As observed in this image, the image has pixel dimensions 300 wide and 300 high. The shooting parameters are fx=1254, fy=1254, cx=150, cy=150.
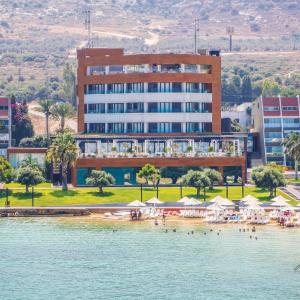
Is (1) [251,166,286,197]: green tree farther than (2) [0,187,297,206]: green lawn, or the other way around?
(1) [251,166,286,197]: green tree

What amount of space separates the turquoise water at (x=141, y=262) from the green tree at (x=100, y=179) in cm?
2069

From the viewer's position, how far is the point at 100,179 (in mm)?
177625

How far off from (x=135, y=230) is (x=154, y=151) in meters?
49.9

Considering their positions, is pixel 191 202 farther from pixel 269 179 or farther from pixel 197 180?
pixel 269 179

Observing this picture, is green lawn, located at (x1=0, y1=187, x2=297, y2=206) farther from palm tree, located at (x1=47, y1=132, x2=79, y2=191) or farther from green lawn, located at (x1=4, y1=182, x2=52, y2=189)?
green lawn, located at (x1=4, y1=182, x2=52, y2=189)

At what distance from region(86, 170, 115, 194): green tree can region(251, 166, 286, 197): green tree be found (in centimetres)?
2075

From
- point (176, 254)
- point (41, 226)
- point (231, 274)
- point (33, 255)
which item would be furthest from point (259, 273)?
point (41, 226)

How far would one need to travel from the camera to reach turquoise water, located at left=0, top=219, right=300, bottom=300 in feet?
359

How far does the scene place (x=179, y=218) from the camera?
16100cm

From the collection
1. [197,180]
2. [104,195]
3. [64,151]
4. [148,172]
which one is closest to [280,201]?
[197,180]

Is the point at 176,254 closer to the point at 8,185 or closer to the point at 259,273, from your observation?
the point at 259,273

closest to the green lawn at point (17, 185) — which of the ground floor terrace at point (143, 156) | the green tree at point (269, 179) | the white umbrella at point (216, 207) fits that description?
the ground floor terrace at point (143, 156)

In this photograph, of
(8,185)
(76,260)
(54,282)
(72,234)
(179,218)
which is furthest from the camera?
(8,185)

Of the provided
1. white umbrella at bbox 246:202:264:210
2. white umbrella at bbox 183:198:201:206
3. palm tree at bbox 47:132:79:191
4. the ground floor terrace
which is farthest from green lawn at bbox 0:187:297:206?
white umbrella at bbox 246:202:264:210
